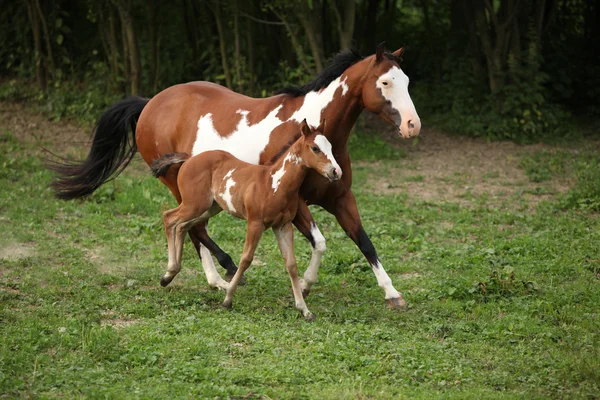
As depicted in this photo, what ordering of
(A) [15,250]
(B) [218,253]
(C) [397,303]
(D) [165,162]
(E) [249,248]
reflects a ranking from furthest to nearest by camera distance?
(A) [15,250] → (B) [218,253] → (D) [165,162] → (C) [397,303] → (E) [249,248]

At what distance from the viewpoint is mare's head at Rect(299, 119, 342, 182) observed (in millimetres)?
5949

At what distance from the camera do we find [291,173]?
20.3 ft

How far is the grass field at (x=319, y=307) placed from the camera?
4941 millimetres

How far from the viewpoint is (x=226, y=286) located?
6.98m

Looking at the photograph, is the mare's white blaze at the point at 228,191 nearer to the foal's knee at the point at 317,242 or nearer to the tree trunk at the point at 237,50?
the foal's knee at the point at 317,242

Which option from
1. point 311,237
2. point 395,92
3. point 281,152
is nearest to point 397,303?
point 311,237

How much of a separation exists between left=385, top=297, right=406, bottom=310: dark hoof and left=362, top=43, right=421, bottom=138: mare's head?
4.41 feet

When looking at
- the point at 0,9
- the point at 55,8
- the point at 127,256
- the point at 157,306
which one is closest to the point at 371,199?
the point at 127,256

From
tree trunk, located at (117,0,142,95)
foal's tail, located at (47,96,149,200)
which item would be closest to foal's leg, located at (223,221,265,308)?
foal's tail, located at (47,96,149,200)

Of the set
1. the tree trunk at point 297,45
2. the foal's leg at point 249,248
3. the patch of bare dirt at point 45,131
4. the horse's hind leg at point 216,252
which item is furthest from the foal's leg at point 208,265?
the tree trunk at point 297,45

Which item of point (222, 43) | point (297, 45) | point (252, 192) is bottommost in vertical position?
point (222, 43)

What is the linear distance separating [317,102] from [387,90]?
0.63m

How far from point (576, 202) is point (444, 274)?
307 centimetres

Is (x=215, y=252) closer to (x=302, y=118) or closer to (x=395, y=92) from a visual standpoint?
(x=302, y=118)
